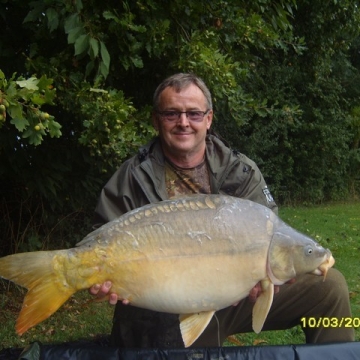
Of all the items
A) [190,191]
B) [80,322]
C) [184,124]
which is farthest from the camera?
[80,322]

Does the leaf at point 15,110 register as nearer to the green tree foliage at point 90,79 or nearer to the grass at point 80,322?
the green tree foliage at point 90,79

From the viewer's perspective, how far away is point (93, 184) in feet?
11.1

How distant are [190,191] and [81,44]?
2.24ft

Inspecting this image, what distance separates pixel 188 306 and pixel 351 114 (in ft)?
28.5

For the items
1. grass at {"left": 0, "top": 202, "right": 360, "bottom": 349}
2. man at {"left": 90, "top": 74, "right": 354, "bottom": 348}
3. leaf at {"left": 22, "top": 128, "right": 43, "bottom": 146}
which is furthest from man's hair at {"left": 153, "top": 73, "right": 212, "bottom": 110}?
grass at {"left": 0, "top": 202, "right": 360, "bottom": 349}

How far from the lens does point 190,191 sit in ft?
6.92

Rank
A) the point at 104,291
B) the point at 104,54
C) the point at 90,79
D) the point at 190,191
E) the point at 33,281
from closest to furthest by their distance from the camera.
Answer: the point at 33,281
the point at 104,291
the point at 190,191
the point at 104,54
the point at 90,79

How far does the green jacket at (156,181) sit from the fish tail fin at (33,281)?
45 centimetres

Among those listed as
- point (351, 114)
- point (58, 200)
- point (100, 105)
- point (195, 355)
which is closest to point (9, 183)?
point (58, 200)

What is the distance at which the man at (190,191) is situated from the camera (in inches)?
79.4

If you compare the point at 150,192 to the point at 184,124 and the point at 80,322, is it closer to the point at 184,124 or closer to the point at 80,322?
the point at 184,124

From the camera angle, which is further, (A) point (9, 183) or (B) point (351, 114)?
(B) point (351, 114)

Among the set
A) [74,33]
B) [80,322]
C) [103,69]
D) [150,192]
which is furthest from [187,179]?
[80,322]

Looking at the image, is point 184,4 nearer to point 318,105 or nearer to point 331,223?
point 331,223
